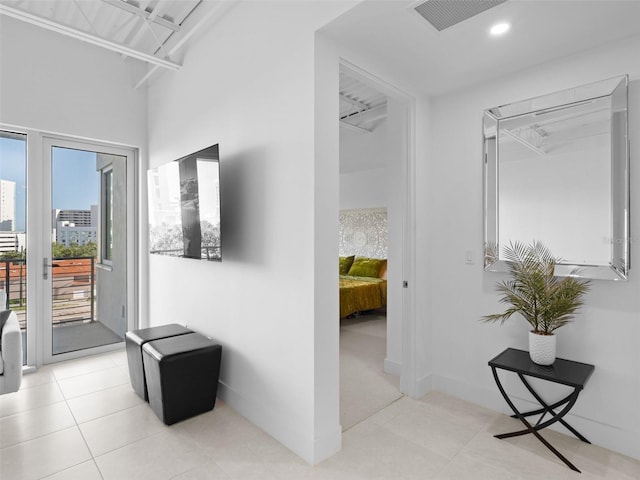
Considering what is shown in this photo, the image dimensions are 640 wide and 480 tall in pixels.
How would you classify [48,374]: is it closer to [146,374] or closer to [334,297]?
[146,374]

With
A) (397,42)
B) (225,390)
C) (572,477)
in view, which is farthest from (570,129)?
(225,390)

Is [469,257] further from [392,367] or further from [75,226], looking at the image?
[75,226]

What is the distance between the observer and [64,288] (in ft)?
12.3

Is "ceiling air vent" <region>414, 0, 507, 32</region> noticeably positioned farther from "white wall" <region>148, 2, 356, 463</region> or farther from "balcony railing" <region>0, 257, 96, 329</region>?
"balcony railing" <region>0, 257, 96, 329</region>

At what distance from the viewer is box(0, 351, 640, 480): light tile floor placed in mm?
1952

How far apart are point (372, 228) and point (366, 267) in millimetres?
747

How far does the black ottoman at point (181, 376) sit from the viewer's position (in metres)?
2.39

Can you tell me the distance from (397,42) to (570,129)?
1.27 meters

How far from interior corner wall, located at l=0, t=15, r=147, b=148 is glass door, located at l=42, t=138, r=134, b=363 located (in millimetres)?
221

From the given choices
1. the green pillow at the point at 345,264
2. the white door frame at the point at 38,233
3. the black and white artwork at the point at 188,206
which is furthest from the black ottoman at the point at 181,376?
the green pillow at the point at 345,264

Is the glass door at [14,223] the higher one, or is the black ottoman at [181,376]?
the glass door at [14,223]

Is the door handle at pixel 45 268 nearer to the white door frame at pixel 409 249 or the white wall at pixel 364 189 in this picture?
the white door frame at pixel 409 249

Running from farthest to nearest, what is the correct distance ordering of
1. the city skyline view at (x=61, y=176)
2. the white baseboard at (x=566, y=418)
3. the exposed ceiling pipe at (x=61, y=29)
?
the city skyline view at (x=61, y=176) → the exposed ceiling pipe at (x=61, y=29) → the white baseboard at (x=566, y=418)

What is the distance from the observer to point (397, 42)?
2.24 metres
